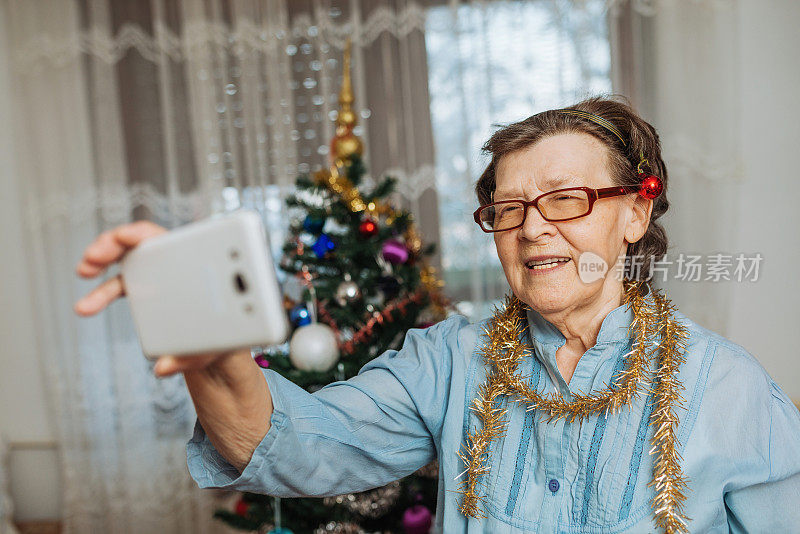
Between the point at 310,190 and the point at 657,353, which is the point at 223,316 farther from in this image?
the point at 310,190

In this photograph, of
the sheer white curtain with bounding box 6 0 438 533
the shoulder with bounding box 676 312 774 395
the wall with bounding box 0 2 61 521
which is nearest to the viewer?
the shoulder with bounding box 676 312 774 395

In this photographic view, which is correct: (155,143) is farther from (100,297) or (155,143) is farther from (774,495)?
(774,495)

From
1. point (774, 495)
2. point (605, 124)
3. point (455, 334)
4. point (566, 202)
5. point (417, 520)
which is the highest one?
point (605, 124)

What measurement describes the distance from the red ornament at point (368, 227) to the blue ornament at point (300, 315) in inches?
10.8

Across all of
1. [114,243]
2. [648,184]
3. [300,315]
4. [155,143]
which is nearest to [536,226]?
[648,184]

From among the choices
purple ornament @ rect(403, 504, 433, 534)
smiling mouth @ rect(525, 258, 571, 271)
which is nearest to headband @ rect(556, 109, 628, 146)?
smiling mouth @ rect(525, 258, 571, 271)

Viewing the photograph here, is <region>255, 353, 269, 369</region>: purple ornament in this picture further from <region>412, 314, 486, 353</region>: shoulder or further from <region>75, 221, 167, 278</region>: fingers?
<region>75, 221, 167, 278</region>: fingers

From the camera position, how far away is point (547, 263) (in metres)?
1.08

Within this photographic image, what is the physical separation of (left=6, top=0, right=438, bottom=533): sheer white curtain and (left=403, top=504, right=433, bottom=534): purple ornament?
1.07 meters

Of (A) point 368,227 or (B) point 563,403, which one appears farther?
(A) point 368,227

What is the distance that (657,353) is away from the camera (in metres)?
1.09

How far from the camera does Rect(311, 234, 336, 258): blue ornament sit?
1.91 m

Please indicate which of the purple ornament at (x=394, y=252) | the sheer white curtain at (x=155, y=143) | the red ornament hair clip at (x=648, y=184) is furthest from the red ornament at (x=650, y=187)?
the sheer white curtain at (x=155, y=143)

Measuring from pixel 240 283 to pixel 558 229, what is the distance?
62 centimetres
